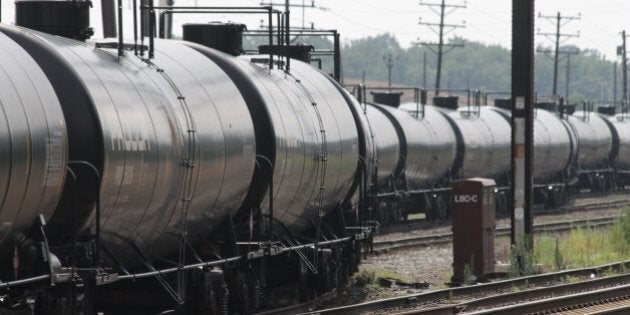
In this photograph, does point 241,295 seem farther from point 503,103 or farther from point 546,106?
point 546,106

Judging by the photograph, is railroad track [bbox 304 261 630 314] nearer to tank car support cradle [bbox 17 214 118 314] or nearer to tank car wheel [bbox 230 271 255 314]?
tank car wheel [bbox 230 271 255 314]

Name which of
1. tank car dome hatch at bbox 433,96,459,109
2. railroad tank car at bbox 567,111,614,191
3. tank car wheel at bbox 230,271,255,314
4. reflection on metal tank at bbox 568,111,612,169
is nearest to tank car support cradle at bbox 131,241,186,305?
tank car wheel at bbox 230,271,255,314

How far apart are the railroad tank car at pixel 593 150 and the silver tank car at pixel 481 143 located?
8574 millimetres

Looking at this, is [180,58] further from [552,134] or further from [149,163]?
[552,134]

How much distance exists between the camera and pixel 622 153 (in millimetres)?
59688

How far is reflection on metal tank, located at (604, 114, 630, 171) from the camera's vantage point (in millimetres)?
59000

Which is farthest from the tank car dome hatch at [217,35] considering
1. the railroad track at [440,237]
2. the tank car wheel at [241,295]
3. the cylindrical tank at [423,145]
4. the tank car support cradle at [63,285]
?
the cylindrical tank at [423,145]

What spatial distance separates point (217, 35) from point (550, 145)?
29.9 meters

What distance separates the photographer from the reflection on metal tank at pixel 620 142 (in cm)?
5900

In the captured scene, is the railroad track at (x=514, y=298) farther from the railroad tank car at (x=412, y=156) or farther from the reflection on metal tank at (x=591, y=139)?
the reflection on metal tank at (x=591, y=139)

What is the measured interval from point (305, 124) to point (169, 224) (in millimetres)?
4637

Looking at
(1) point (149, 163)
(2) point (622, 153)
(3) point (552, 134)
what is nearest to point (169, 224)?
(1) point (149, 163)

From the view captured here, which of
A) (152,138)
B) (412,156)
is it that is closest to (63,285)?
(152,138)

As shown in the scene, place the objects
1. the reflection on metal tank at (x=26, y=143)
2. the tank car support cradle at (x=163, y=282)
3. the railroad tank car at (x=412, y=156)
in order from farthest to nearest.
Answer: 1. the railroad tank car at (x=412, y=156)
2. the tank car support cradle at (x=163, y=282)
3. the reflection on metal tank at (x=26, y=143)
